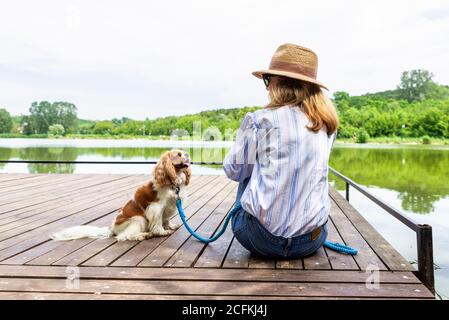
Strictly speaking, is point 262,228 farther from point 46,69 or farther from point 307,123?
point 46,69

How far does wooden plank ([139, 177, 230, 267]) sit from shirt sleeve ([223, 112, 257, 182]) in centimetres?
74

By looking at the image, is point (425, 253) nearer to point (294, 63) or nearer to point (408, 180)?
point (294, 63)

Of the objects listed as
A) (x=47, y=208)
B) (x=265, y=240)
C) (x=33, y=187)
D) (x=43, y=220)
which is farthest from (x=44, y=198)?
(x=265, y=240)

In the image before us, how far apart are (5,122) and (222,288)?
2461 cm

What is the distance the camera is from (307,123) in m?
2.30

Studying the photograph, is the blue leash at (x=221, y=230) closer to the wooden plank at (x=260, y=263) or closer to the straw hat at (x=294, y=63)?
the wooden plank at (x=260, y=263)

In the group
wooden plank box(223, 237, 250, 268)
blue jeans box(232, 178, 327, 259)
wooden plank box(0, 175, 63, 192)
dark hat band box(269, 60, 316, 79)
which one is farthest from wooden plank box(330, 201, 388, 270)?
wooden plank box(0, 175, 63, 192)

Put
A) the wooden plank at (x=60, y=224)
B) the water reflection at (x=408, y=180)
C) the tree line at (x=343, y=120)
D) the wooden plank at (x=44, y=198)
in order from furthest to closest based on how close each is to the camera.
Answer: the tree line at (x=343, y=120), the water reflection at (x=408, y=180), the wooden plank at (x=44, y=198), the wooden plank at (x=60, y=224)

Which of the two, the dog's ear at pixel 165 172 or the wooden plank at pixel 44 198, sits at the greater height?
the dog's ear at pixel 165 172

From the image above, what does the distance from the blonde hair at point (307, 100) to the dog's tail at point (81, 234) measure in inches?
67.8

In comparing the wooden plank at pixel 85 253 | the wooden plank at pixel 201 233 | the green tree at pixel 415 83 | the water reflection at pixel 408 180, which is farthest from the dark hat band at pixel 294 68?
the green tree at pixel 415 83

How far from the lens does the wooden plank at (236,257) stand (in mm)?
2463
